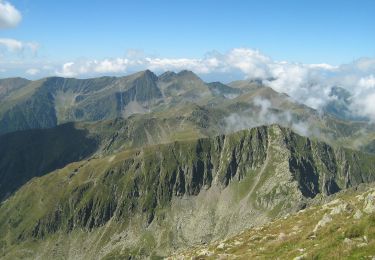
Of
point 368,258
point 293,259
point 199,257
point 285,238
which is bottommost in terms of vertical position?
point 199,257

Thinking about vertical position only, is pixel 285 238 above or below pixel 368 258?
below

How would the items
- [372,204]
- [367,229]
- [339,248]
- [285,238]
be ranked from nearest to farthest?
[339,248]
[367,229]
[372,204]
[285,238]

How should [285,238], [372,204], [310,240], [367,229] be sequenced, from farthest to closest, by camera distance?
[285,238], [372,204], [310,240], [367,229]

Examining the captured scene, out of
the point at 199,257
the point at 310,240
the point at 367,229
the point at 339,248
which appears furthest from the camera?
the point at 199,257

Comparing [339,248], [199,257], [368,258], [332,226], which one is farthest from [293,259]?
[199,257]

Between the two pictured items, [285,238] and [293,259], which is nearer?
[293,259]

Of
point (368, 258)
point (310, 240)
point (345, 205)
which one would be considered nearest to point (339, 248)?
point (368, 258)

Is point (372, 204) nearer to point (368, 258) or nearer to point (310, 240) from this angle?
point (310, 240)

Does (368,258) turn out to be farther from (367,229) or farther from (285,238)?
(285,238)

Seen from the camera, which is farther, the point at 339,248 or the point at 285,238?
the point at 285,238
